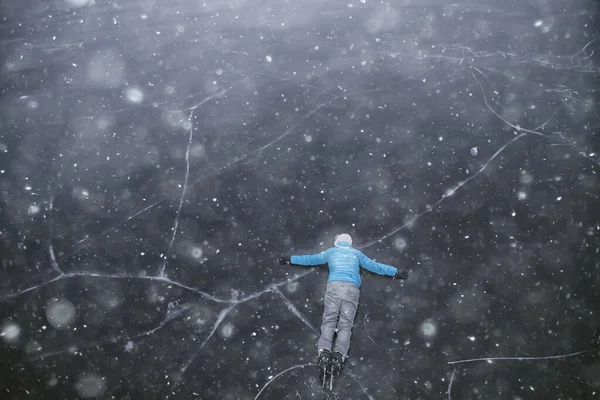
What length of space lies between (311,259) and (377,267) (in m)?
0.30

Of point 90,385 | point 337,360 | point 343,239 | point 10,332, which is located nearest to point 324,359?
point 337,360

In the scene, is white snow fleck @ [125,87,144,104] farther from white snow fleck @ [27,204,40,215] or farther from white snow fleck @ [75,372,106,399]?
white snow fleck @ [75,372,106,399]

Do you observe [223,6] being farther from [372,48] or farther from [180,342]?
[180,342]

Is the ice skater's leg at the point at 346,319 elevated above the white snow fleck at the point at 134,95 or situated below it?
below

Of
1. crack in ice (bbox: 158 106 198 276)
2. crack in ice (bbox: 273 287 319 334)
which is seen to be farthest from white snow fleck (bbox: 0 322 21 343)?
crack in ice (bbox: 273 287 319 334)

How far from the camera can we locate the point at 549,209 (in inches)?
83.4

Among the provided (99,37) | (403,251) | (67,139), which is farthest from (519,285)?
(99,37)

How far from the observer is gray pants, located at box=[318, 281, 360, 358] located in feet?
6.07

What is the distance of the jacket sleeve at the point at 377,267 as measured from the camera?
1.95m

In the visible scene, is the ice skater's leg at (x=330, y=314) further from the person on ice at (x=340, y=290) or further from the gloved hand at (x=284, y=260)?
the gloved hand at (x=284, y=260)

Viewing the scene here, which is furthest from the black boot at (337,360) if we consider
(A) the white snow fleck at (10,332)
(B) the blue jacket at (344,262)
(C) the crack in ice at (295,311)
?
(A) the white snow fleck at (10,332)

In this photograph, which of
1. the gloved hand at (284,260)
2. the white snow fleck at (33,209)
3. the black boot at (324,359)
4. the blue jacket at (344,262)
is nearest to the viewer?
the black boot at (324,359)

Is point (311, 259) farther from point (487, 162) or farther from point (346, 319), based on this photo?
point (487, 162)

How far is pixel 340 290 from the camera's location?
1.89 meters
